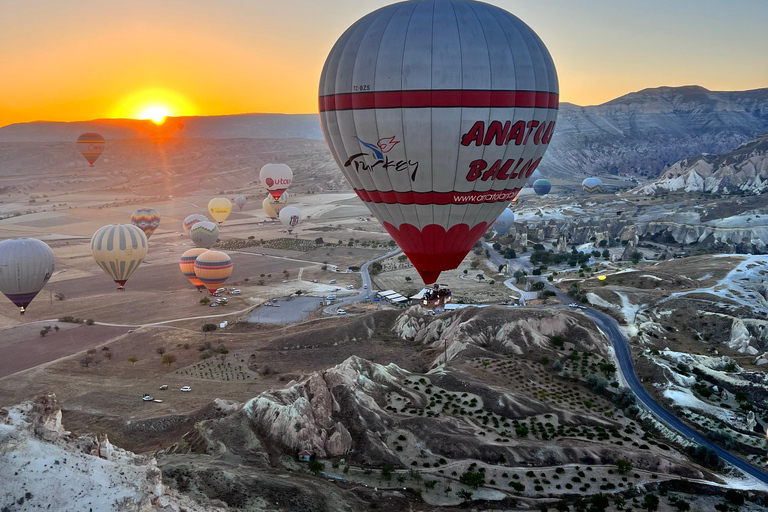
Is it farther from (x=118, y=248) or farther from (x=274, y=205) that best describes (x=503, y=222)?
(x=118, y=248)

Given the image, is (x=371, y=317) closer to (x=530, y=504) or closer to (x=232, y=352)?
(x=232, y=352)

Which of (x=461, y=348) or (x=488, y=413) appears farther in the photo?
(x=461, y=348)

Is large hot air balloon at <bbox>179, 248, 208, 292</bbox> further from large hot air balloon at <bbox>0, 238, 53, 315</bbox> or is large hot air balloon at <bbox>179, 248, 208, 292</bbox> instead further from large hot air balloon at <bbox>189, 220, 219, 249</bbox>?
large hot air balloon at <bbox>189, 220, 219, 249</bbox>

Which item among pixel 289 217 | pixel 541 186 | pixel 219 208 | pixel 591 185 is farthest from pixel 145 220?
pixel 591 185

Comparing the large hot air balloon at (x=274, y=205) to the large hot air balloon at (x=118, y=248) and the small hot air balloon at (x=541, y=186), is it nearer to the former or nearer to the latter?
the large hot air balloon at (x=118, y=248)

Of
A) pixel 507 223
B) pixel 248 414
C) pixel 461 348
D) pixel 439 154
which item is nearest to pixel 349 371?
pixel 248 414

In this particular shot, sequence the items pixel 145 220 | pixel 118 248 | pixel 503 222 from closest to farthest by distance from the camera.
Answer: pixel 118 248, pixel 145 220, pixel 503 222
